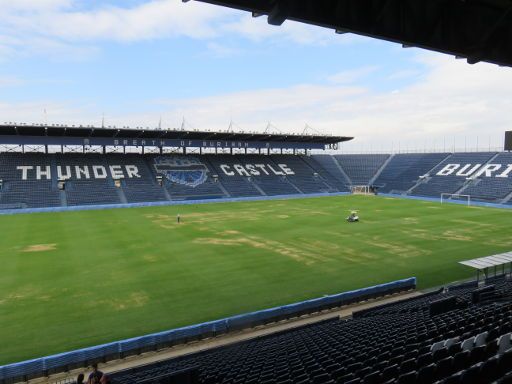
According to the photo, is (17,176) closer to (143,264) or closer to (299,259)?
(143,264)

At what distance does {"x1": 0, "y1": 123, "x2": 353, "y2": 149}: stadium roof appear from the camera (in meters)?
58.3

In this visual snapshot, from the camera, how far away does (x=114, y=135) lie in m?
63.6

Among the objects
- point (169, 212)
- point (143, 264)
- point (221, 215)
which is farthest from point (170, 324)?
point (169, 212)

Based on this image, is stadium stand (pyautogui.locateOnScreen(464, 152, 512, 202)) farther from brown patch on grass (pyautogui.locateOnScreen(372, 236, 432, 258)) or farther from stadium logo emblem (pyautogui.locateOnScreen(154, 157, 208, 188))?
stadium logo emblem (pyautogui.locateOnScreen(154, 157, 208, 188))

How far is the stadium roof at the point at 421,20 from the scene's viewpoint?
8683 mm

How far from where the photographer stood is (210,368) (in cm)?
1100

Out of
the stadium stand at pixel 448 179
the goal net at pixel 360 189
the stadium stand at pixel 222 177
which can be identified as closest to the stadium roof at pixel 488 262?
the stadium stand at pixel 222 177

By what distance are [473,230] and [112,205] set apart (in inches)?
1799

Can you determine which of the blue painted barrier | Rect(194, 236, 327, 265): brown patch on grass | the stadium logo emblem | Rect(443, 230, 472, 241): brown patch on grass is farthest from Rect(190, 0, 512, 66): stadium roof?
the stadium logo emblem

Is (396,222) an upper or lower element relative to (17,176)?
lower

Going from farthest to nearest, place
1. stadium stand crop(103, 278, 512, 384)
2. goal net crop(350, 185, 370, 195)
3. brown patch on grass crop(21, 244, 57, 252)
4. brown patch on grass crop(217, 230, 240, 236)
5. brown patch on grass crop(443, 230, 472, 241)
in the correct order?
goal net crop(350, 185, 370, 195), brown patch on grass crop(217, 230, 240, 236), brown patch on grass crop(443, 230, 472, 241), brown patch on grass crop(21, 244, 57, 252), stadium stand crop(103, 278, 512, 384)

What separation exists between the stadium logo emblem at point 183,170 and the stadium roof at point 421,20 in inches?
2363

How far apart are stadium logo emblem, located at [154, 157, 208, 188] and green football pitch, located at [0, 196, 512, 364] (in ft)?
74.4

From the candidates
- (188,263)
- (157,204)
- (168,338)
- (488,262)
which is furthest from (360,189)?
(168,338)
